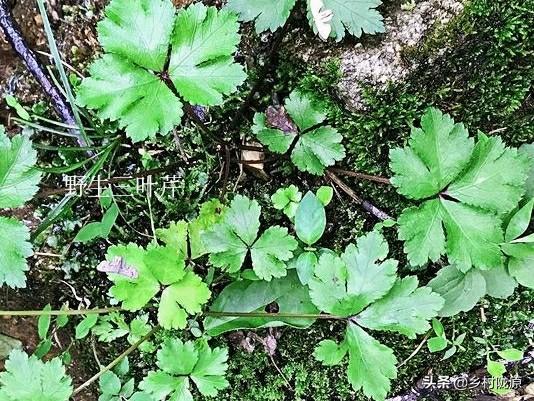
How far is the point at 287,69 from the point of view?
2.01 meters

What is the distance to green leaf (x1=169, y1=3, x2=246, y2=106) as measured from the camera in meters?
1.74

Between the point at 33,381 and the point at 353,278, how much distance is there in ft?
3.47

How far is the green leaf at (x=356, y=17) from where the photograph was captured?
1.81 metres

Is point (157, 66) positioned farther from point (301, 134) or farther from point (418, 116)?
point (418, 116)

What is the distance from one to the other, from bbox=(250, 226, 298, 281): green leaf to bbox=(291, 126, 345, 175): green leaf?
236 millimetres

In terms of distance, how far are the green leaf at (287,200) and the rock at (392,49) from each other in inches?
14.9

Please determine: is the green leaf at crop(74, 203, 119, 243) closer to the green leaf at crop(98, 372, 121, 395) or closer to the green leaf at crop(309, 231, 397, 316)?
the green leaf at crop(98, 372, 121, 395)

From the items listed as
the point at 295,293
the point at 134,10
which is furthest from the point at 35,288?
the point at 134,10

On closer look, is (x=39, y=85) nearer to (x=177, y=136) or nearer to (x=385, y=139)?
(x=177, y=136)

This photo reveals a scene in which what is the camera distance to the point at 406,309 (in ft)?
6.11

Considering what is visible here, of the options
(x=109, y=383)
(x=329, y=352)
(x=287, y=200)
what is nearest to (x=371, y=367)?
(x=329, y=352)

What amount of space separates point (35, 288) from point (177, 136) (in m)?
0.80

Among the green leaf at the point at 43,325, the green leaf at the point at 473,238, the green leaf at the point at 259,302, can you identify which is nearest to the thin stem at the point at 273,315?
the green leaf at the point at 259,302

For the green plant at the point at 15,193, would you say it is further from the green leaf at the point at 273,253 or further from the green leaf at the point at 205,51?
the green leaf at the point at 273,253
